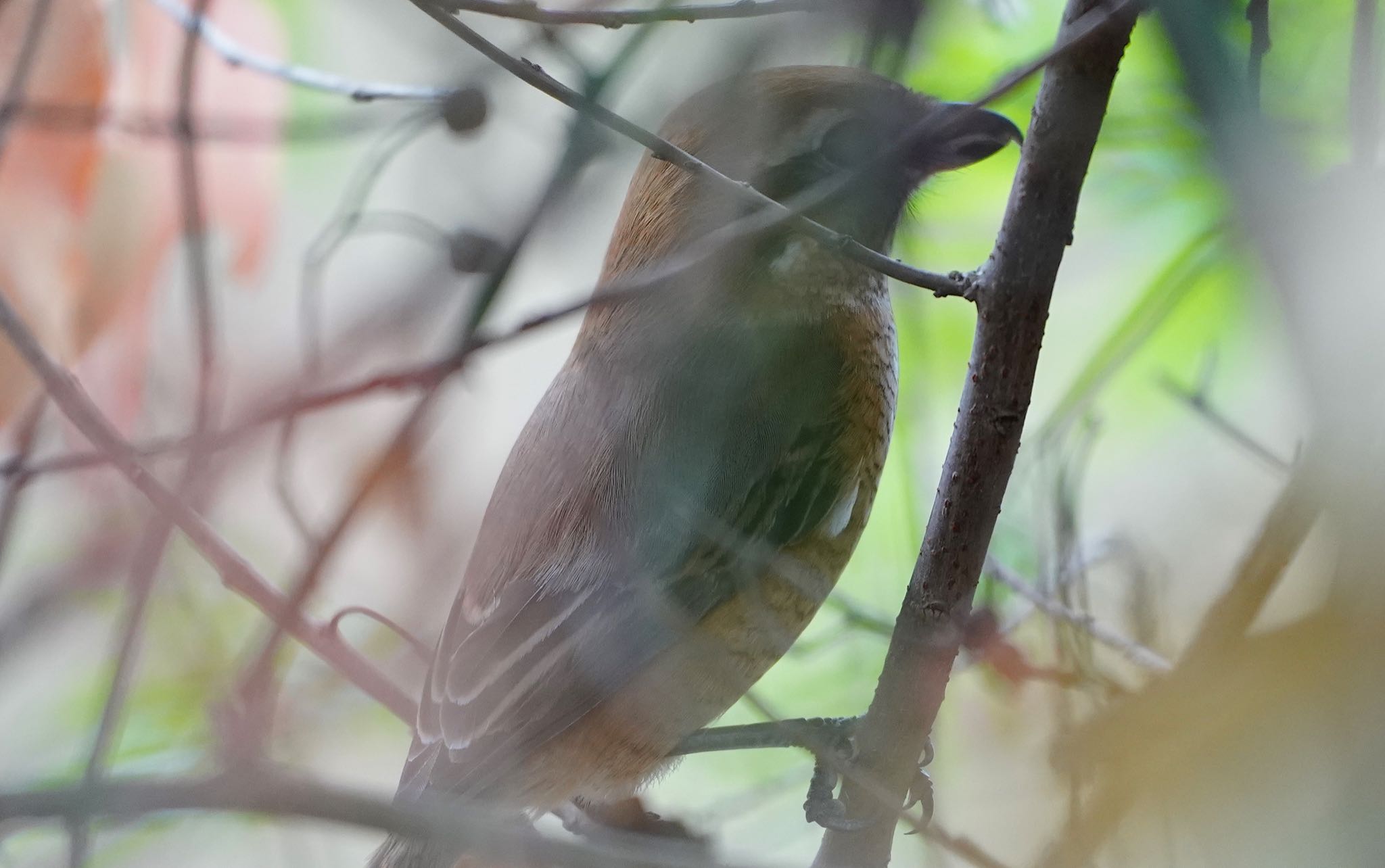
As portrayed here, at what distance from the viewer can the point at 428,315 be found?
4.82 feet

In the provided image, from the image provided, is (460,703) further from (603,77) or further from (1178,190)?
(1178,190)

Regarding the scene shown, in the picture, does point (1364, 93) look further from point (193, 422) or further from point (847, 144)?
point (193, 422)

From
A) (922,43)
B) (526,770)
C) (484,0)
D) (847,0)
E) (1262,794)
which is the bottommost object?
(1262,794)

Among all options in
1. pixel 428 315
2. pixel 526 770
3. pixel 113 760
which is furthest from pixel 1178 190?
pixel 113 760

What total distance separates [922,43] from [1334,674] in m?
1.25

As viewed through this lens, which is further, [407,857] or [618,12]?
[407,857]

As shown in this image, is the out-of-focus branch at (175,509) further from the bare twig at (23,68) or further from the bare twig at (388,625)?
the bare twig at (23,68)

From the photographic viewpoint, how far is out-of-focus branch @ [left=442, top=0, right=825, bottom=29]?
1.09m

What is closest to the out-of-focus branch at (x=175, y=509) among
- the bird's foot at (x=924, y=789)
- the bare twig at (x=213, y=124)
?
the bare twig at (x=213, y=124)

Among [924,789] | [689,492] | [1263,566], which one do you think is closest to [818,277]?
[689,492]

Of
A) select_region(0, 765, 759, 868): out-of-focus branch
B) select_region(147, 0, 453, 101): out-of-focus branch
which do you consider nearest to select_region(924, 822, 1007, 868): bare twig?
select_region(0, 765, 759, 868): out-of-focus branch

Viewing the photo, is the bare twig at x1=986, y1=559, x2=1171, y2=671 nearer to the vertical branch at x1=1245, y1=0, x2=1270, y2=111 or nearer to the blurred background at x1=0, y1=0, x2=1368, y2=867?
the blurred background at x1=0, y1=0, x2=1368, y2=867

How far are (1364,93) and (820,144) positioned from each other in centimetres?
74

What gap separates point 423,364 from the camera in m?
1.27
